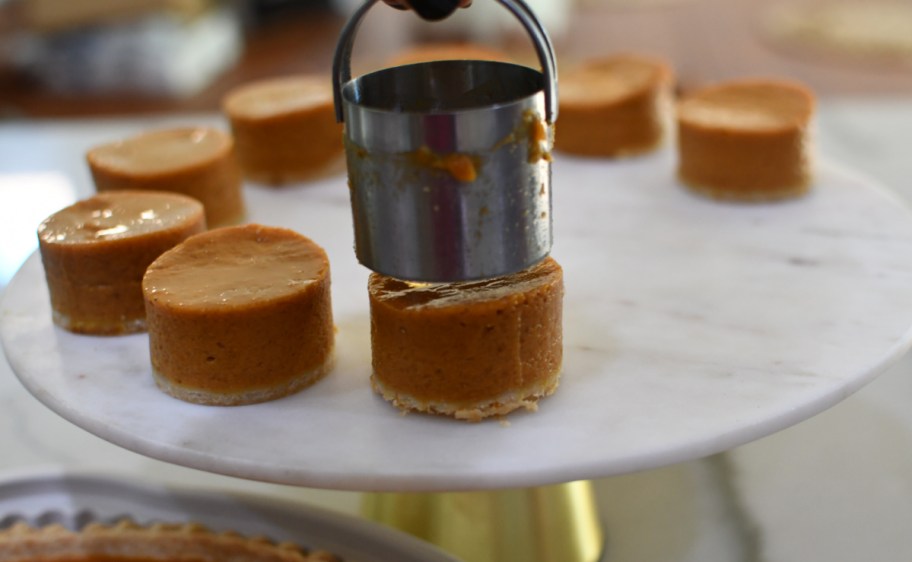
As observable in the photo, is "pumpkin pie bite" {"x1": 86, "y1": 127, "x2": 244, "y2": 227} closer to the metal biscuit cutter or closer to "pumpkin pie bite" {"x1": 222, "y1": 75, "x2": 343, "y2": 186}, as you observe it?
"pumpkin pie bite" {"x1": 222, "y1": 75, "x2": 343, "y2": 186}

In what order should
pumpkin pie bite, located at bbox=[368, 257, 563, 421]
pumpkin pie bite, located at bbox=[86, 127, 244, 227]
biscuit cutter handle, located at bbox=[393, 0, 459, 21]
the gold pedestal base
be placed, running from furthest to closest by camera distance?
pumpkin pie bite, located at bbox=[86, 127, 244, 227] < the gold pedestal base < pumpkin pie bite, located at bbox=[368, 257, 563, 421] < biscuit cutter handle, located at bbox=[393, 0, 459, 21]

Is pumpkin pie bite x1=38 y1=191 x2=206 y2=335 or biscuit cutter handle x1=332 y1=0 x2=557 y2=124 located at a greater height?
biscuit cutter handle x1=332 y1=0 x2=557 y2=124

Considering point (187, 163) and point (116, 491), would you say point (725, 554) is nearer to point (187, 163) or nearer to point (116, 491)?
point (116, 491)

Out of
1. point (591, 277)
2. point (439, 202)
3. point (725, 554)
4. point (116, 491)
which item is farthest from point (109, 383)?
point (725, 554)

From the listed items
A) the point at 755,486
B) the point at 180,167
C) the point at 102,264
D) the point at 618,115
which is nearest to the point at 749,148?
the point at 618,115

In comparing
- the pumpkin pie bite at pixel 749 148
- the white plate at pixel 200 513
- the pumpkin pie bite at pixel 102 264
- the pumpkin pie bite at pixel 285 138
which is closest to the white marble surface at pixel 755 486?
the white plate at pixel 200 513

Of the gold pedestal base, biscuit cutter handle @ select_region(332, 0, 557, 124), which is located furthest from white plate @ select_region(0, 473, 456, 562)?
biscuit cutter handle @ select_region(332, 0, 557, 124)
